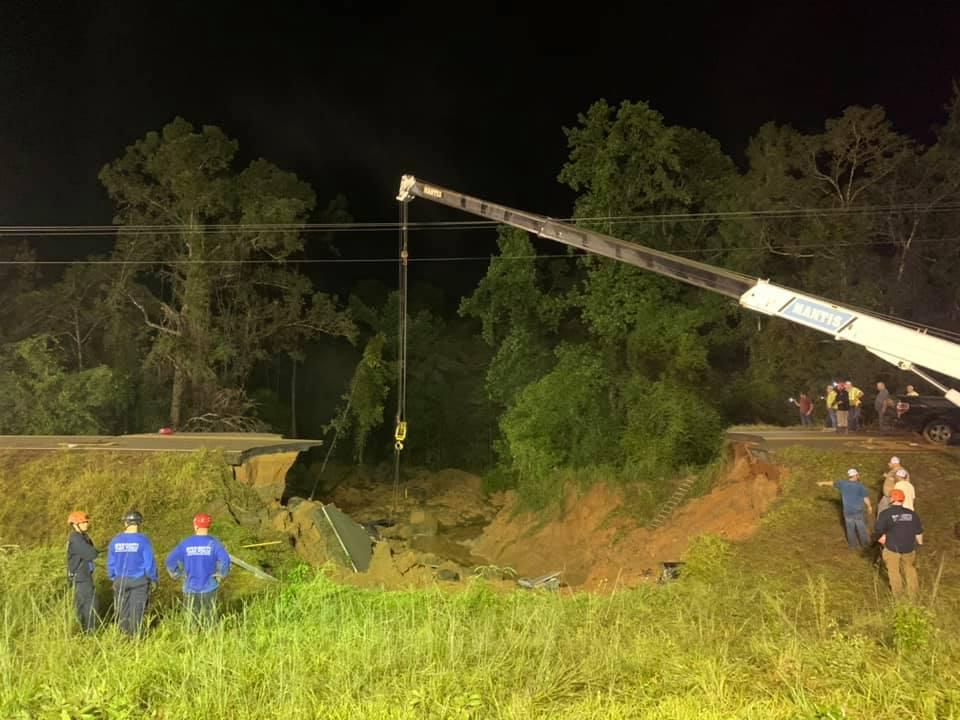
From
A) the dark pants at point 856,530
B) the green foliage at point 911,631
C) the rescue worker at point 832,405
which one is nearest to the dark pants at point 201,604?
the green foliage at point 911,631

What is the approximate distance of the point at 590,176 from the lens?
27.4 metres

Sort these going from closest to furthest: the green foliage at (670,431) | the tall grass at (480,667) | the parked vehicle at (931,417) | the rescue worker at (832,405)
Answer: the tall grass at (480,667)
the parked vehicle at (931,417)
the rescue worker at (832,405)
the green foliage at (670,431)

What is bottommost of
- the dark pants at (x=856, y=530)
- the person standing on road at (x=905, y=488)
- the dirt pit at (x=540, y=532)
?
the dirt pit at (x=540, y=532)

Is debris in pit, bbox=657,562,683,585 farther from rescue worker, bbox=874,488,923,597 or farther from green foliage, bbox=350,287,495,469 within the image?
green foliage, bbox=350,287,495,469

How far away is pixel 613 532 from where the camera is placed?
926 inches

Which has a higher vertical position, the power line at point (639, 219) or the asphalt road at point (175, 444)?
the power line at point (639, 219)

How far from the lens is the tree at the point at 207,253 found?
98.6ft

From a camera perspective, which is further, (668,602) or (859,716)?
(668,602)

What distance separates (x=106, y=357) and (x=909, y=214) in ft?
108

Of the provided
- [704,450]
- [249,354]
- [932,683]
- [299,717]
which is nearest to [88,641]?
[299,717]

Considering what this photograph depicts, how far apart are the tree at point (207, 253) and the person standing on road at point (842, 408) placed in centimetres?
1912

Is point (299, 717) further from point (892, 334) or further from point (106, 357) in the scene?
point (106, 357)

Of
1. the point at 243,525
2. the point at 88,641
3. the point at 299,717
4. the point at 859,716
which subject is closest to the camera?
the point at 299,717

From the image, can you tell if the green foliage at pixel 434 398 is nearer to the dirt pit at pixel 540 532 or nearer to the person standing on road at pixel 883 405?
the dirt pit at pixel 540 532
